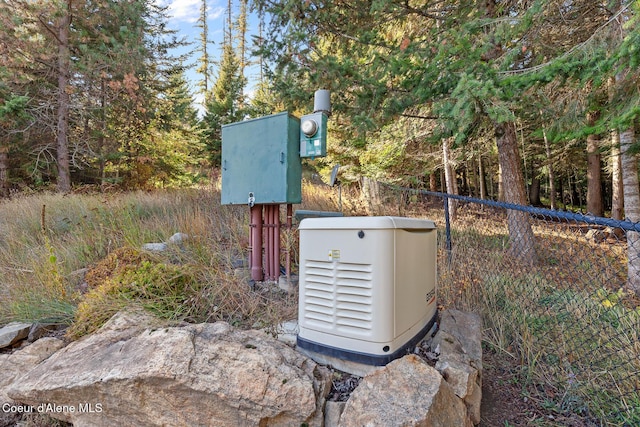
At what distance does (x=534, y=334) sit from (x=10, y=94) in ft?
38.0

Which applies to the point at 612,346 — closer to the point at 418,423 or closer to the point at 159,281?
the point at 418,423

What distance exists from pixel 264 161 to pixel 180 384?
188cm

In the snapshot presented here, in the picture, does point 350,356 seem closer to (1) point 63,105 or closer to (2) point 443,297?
(2) point 443,297

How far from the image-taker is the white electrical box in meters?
1.56

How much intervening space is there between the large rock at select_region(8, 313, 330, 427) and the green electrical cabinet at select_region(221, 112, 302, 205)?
138 cm

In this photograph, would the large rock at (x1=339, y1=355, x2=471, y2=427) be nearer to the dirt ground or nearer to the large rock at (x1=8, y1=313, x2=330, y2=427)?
the large rock at (x1=8, y1=313, x2=330, y2=427)

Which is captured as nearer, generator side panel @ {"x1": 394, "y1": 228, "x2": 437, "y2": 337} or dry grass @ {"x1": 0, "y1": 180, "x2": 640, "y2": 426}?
generator side panel @ {"x1": 394, "y1": 228, "x2": 437, "y2": 337}

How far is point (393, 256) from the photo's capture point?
5.16ft

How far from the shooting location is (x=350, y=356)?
1636mm

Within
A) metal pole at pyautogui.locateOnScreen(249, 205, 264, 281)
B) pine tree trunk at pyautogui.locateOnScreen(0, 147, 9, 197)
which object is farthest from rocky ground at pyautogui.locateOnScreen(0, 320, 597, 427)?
pine tree trunk at pyautogui.locateOnScreen(0, 147, 9, 197)

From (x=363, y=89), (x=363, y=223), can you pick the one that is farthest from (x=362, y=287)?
(x=363, y=89)

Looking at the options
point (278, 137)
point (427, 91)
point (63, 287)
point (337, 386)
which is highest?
point (427, 91)

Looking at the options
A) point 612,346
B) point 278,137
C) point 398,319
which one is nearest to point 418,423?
point 398,319

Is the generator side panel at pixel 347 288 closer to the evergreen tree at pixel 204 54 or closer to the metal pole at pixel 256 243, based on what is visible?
the metal pole at pixel 256 243
